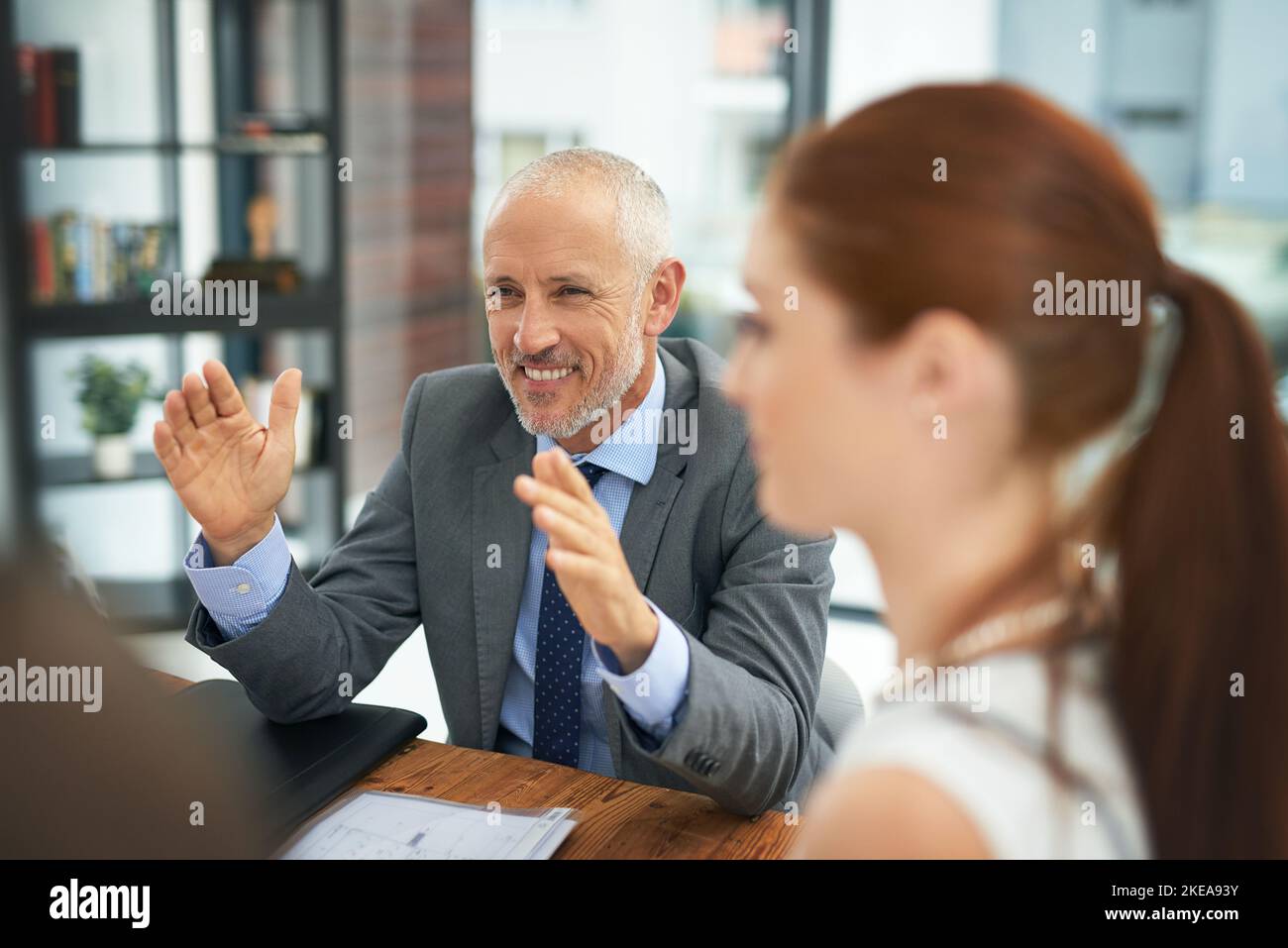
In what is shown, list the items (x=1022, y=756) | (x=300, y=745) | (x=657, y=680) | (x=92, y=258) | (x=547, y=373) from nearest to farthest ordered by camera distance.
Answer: (x=1022, y=756), (x=657, y=680), (x=300, y=745), (x=547, y=373), (x=92, y=258)

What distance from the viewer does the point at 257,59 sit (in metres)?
3.96

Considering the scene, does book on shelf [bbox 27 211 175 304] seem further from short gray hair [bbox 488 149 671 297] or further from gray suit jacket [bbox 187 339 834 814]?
short gray hair [bbox 488 149 671 297]

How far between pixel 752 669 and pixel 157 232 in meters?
2.88

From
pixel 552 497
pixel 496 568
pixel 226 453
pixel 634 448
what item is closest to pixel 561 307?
pixel 634 448

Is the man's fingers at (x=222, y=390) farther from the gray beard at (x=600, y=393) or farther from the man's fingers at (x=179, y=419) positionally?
the gray beard at (x=600, y=393)

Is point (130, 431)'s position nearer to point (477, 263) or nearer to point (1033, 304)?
point (477, 263)

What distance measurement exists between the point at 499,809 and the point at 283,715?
36cm

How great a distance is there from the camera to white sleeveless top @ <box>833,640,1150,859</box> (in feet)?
2.14

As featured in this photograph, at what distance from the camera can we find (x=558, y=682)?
5.25 ft

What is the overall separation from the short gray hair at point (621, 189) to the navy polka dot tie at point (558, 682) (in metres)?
0.45

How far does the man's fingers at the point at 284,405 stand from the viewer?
4.62ft

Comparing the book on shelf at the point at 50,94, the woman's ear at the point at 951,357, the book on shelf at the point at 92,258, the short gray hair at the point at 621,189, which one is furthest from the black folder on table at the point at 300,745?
the book on shelf at the point at 50,94

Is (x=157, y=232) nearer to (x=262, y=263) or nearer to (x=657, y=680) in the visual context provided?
(x=262, y=263)
